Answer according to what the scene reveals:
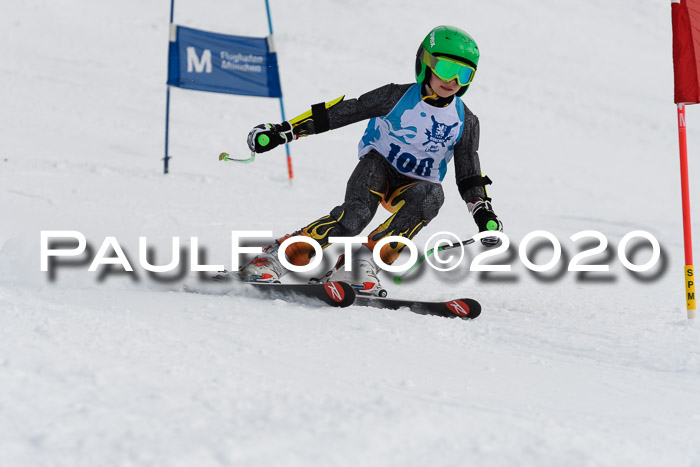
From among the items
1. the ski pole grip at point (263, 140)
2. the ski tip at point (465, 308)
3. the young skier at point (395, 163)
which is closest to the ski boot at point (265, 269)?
the young skier at point (395, 163)

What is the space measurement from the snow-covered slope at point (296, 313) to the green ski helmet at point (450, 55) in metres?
1.27

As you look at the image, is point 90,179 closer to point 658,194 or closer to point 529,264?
point 529,264

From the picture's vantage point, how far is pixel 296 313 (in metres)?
3.36

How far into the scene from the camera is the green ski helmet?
3.70m

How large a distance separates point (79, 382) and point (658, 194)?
943cm

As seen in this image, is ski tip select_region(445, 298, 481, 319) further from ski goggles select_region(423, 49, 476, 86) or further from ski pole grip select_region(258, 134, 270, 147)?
ski pole grip select_region(258, 134, 270, 147)

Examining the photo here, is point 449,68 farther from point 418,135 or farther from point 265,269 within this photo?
point 265,269

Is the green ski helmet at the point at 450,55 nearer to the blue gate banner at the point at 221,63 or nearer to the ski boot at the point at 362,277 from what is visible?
the ski boot at the point at 362,277

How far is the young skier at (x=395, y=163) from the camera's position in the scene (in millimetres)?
3891

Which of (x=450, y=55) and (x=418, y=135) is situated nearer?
(x=450, y=55)

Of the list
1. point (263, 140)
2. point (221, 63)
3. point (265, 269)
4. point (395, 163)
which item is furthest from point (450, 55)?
point (221, 63)

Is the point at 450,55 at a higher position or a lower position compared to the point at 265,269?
higher

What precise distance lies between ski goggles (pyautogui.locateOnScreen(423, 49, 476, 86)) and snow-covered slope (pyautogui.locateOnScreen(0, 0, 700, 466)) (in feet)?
4.11
